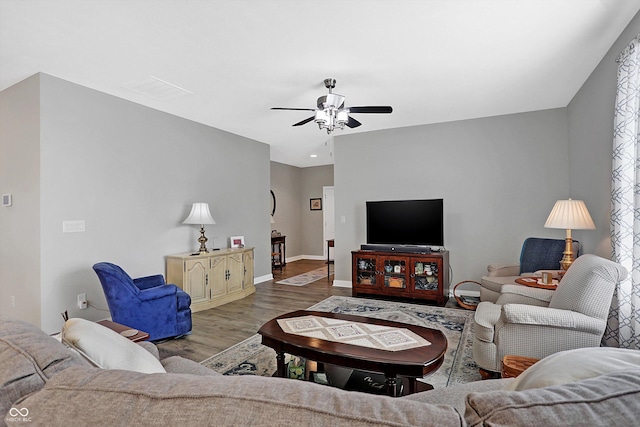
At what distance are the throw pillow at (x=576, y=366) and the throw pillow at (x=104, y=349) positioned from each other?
115 centimetres

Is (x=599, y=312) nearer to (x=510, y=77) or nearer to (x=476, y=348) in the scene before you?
(x=476, y=348)

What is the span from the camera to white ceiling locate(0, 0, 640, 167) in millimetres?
2209

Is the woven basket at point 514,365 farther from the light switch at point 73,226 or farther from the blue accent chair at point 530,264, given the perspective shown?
the light switch at point 73,226

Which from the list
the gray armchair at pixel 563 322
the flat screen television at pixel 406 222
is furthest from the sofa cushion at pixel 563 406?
the flat screen television at pixel 406 222

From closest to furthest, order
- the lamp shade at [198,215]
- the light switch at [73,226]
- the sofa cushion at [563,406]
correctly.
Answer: the sofa cushion at [563,406], the light switch at [73,226], the lamp shade at [198,215]

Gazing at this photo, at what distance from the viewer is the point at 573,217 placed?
294 cm

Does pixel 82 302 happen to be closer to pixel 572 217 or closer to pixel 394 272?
pixel 394 272

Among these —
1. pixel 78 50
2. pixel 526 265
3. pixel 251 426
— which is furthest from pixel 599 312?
pixel 78 50

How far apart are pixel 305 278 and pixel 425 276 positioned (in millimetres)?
2483

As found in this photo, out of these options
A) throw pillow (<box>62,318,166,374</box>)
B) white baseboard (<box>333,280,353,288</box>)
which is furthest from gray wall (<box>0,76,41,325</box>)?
white baseboard (<box>333,280,353,288</box>)

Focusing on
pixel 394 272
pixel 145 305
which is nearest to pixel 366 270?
pixel 394 272

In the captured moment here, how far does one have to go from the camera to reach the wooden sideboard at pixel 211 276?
4.16 m

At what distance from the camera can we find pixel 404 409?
0.51 m

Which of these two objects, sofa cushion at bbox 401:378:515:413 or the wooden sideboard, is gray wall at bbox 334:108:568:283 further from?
sofa cushion at bbox 401:378:515:413
